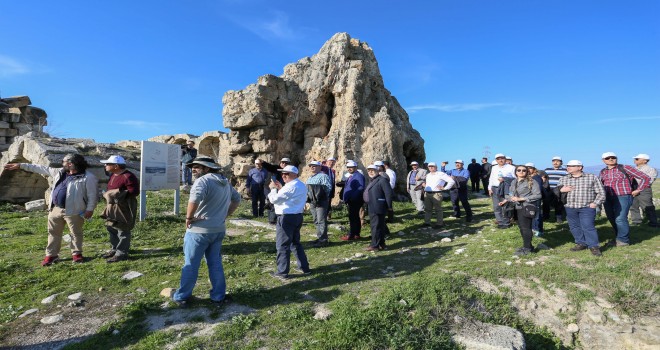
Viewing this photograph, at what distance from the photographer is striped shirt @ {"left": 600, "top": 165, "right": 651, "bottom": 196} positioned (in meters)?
8.23

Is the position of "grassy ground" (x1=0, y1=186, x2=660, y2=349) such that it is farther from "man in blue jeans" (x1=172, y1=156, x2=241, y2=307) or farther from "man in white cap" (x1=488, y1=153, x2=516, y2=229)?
"man in white cap" (x1=488, y1=153, x2=516, y2=229)

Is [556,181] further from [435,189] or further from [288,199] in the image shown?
[288,199]

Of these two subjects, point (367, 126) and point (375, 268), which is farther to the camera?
point (367, 126)

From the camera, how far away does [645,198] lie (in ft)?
33.0

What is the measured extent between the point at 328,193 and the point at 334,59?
931 centimetres

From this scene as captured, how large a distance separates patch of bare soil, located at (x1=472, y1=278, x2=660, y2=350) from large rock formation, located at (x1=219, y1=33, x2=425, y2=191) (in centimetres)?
941

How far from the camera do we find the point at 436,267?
7.04m

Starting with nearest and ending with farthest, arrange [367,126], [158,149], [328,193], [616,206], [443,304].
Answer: [443,304], [616,206], [328,193], [158,149], [367,126]

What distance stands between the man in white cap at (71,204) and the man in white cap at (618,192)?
1170 cm

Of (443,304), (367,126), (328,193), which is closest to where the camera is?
(443,304)

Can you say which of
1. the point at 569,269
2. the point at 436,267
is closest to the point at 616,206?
the point at 569,269

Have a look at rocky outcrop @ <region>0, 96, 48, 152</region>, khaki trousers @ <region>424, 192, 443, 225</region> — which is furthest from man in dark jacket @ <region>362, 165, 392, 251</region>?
rocky outcrop @ <region>0, 96, 48, 152</region>

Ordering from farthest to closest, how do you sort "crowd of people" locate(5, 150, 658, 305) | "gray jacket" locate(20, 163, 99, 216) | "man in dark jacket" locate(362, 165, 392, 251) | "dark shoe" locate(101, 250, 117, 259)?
"man in dark jacket" locate(362, 165, 392, 251) → "dark shoe" locate(101, 250, 117, 259) → "gray jacket" locate(20, 163, 99, 216) → "crowd of people" locate(5, 150, 658, 305)

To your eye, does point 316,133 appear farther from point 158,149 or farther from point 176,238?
point 176,238
